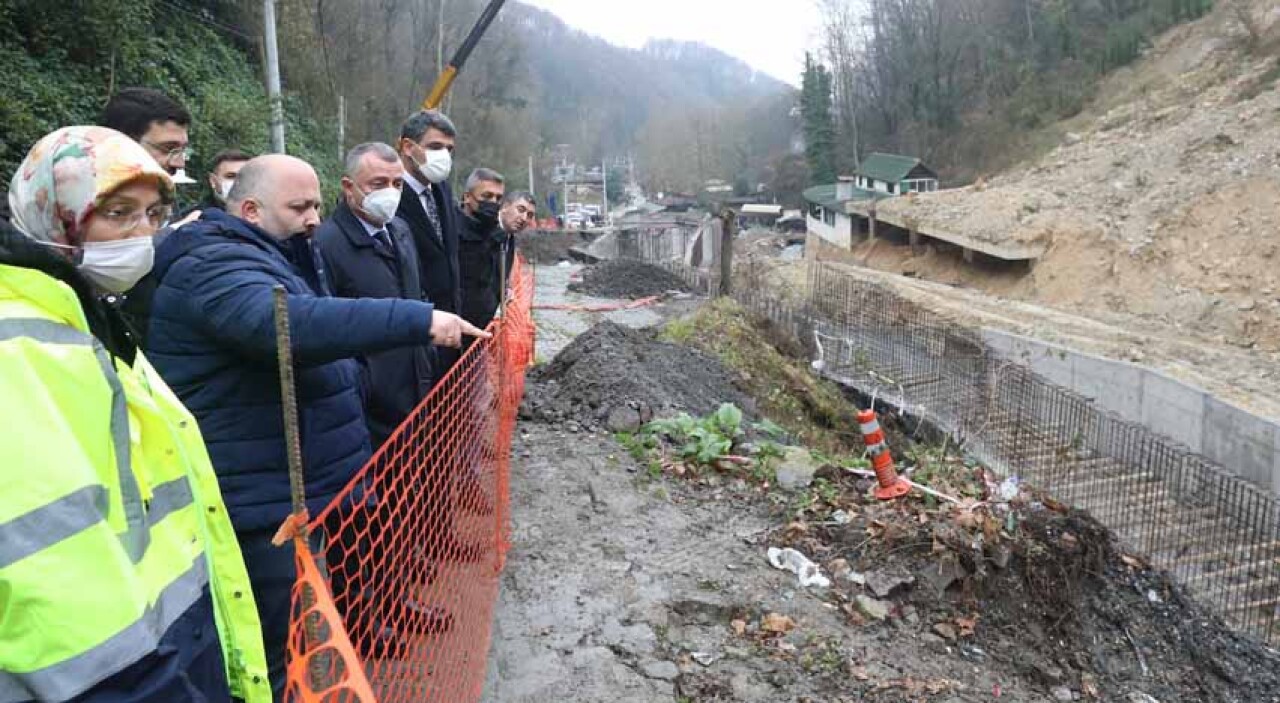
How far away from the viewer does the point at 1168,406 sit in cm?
1494

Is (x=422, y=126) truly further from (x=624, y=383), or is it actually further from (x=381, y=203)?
(x=624, y=383)

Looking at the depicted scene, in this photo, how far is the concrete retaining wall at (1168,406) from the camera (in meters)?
13.2

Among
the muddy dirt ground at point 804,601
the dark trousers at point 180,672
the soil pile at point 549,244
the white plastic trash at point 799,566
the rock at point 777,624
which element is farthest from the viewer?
the soil pile at point 549,244

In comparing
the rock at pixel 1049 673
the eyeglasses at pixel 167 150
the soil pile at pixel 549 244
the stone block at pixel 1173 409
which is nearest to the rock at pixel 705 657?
the rock at pixel 1049 673

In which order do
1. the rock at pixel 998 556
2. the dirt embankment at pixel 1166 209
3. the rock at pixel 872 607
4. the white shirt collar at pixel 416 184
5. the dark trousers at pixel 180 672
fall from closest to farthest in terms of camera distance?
the dark trousers at pixel 180 672, the white shirt collar at pixel 416 184, the rock at pixel 872 607, the rock at pixel 998 556, the dirt embankment at pixel 1166 209

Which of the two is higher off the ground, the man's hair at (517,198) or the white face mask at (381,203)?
the man's hair at (517,198)

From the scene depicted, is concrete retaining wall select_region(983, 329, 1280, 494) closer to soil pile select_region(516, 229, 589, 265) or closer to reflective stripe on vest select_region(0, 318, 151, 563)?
soil pile select_region(516, 229, 589, 265)

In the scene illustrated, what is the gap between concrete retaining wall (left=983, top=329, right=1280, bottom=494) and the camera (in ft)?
43.4

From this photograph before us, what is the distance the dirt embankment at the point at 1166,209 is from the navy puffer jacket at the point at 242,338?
20.7 meters

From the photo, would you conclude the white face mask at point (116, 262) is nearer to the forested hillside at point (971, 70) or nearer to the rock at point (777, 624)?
the rock at point (777, 624)

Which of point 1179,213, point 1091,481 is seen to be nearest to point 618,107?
point 1179,213

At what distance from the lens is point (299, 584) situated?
5.49 feet

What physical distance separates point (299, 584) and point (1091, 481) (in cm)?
1425

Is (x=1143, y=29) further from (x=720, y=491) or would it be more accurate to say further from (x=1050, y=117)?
(x=720, y=491)
